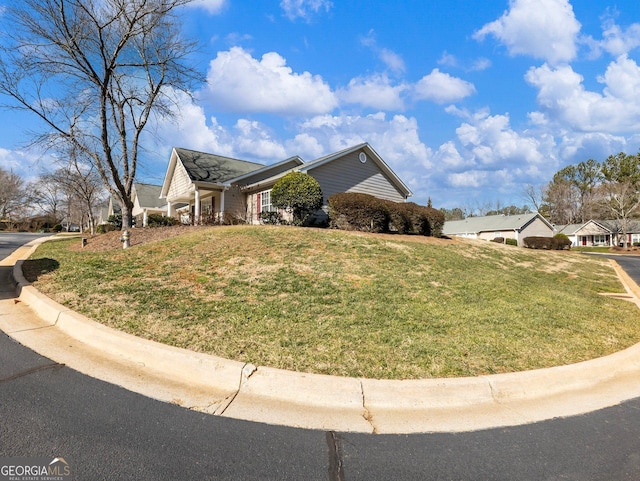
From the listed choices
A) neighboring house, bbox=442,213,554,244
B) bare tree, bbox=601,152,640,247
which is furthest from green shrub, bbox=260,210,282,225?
bare tree, bbox=601,152,640,247

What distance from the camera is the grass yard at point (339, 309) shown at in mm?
3812

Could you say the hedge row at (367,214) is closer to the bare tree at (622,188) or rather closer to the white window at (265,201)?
the white window at (265,201)

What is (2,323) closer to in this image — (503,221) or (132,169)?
(132,169)

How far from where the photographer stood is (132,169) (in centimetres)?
1706

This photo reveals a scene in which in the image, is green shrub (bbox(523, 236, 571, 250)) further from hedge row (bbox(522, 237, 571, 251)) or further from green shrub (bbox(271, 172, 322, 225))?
green shrub (bbox(271, 172, 322, 225))

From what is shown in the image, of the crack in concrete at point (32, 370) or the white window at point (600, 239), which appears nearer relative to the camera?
the crack in concrete at point (32, 370)

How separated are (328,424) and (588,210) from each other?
72.3 m

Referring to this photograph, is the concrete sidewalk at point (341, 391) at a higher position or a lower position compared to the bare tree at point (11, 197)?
lower

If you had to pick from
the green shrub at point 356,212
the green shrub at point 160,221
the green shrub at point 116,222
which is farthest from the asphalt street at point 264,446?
the green shrub at point 116,222

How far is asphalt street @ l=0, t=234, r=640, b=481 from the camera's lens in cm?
220

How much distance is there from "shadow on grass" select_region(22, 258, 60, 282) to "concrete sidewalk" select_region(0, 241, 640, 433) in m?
3.70

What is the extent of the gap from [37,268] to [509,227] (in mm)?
45993

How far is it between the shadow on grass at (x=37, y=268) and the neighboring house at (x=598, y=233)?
66.5 m

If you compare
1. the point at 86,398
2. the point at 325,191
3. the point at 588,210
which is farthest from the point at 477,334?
the point at 588,210
